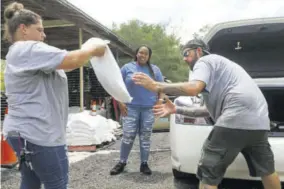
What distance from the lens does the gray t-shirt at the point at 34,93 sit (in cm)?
220

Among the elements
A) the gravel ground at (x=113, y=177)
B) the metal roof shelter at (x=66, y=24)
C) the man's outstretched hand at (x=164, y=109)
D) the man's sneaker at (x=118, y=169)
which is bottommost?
the gravel ground at (x=113, y=177)

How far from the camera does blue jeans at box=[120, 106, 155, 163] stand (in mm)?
5047

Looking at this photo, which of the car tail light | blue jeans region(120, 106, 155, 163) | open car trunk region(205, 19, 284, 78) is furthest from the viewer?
blue jeans region(120, 106, 155, 163)

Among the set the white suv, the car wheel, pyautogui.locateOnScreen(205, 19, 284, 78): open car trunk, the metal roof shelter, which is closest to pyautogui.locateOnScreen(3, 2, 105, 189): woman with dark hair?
the white suv

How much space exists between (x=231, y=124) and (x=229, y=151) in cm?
22

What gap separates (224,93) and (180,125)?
0.65m

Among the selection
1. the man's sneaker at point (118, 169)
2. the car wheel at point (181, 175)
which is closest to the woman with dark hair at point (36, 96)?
the car wheel at point (181, 175)

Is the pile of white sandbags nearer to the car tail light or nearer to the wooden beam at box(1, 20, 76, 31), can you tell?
the car tail light

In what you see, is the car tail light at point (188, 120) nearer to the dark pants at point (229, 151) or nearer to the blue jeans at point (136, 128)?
the dark pants at point (229, 151)

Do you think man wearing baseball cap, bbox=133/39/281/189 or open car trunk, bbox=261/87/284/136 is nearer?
man wearing baseball cap, bbox=133/39/281/189

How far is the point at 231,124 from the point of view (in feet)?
9.86

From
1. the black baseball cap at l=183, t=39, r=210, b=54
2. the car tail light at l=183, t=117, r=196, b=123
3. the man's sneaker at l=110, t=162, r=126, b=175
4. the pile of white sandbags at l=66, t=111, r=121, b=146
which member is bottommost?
the man's sneaker at l=110, t=162, r=126, b=175

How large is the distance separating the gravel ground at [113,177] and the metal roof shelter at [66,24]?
2349mm

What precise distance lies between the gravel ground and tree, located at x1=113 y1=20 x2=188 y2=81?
40847 millimetres
